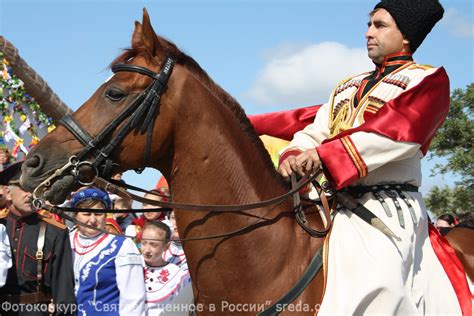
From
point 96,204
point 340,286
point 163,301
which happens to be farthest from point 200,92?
point 163,301

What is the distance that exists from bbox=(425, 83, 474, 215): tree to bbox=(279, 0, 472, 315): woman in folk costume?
1062 cm

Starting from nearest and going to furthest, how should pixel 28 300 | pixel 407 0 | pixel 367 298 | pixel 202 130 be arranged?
pixel 367 298, pixel 202 130, pixel 407 0, pixel 28 300

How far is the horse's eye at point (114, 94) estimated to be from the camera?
3.50m

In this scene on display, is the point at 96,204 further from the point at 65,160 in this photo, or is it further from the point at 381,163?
the point at 381,163

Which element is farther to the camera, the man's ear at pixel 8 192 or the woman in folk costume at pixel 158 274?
the woman in folk costume at pixel 158 274

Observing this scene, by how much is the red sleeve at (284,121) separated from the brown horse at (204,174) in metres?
0.98

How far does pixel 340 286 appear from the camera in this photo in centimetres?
338

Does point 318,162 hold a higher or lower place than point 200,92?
lower

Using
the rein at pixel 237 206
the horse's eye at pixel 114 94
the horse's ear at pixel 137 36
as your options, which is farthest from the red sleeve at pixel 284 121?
the horse's eye at pixel 114 94

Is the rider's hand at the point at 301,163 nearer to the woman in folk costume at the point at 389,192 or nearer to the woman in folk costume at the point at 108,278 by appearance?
the woman in folk costume at the point at 389,192

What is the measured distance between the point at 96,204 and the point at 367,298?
347cm

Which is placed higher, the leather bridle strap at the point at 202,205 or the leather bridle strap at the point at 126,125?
the leather bridle strap at the point at 126,125

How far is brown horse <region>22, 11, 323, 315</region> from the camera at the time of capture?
3.49 metres

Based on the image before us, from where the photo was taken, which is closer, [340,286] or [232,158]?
[340,286]
